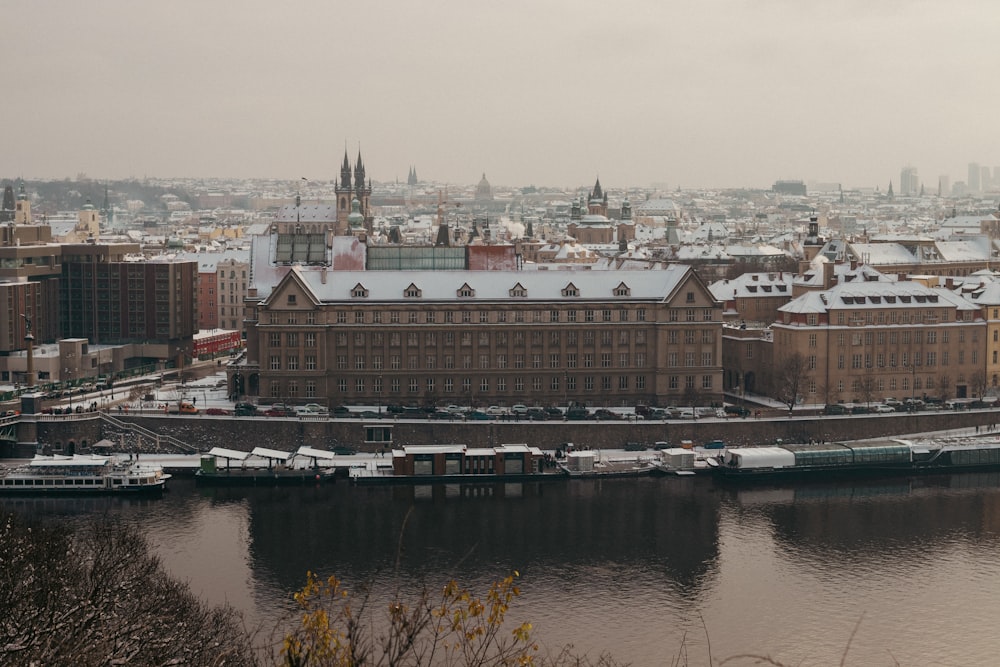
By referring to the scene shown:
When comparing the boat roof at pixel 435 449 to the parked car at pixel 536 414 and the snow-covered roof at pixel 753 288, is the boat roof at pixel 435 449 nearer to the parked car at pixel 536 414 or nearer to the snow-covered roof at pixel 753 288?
the parked car at pixel 536 414

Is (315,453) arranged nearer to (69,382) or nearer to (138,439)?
(138,439)

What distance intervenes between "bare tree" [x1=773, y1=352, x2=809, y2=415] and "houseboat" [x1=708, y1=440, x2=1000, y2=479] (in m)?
4.79

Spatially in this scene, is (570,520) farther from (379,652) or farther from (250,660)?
(250,660)

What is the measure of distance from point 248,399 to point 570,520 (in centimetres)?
2372

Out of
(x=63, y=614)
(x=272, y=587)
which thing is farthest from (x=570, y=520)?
(x=63, y=614)

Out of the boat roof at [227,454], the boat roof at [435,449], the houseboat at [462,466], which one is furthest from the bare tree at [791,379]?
the boat roof at [227,454]

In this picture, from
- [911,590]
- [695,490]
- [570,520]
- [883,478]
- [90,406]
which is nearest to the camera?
[911,590]

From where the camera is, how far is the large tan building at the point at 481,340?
78000 mm

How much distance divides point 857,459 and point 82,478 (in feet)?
116

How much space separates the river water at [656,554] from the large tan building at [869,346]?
35.1 ft

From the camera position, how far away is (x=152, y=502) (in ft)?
210

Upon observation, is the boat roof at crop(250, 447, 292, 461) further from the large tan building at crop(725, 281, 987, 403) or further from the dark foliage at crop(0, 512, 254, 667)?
the large tan building at crop(725, 281, 987, 403)

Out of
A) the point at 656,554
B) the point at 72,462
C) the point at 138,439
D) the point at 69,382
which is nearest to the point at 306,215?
the point at 69,382

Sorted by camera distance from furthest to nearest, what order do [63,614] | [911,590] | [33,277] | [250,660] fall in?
[33,277] → [911,590] → [250,660] → [63,614]
